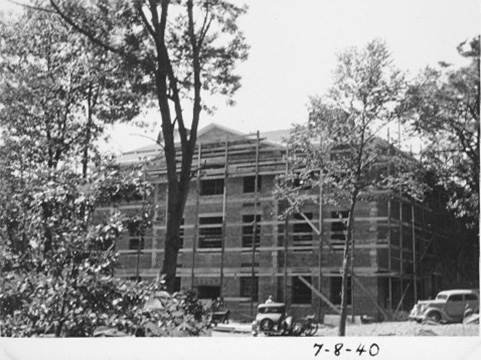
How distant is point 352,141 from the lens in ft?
10.0

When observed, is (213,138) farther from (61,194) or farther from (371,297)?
(371,297)

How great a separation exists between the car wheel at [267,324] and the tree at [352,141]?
1.03 feet

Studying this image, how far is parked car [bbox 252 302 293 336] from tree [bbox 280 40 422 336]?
0.26m

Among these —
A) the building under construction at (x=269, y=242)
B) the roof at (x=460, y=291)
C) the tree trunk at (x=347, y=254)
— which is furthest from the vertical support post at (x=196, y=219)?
the roof at (x=460, y=291)

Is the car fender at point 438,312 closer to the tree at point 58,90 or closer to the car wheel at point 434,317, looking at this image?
the car wheel at point 434,317

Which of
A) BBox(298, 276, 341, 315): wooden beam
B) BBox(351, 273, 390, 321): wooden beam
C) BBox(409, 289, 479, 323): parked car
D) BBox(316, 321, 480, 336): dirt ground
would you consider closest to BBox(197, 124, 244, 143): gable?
BBox(298, 276, 341, 315): wooden beam

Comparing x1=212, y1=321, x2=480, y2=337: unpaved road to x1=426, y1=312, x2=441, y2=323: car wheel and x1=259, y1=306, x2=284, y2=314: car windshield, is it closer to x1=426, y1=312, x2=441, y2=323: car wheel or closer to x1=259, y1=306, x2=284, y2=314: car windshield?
x1=426, y1=312, x2=441, y2=323: car wheel

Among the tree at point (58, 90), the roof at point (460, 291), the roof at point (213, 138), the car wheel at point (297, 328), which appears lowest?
the car wheel at point (297, 328)

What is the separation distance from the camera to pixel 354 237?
3.09 meters

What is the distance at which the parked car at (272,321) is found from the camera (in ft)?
9.30

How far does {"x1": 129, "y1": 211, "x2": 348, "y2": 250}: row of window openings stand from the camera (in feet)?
10.1

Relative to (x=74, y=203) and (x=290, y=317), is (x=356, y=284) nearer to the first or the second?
(x=290, y=317)

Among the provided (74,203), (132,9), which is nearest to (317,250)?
(74,203)

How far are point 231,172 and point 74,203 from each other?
773mm
